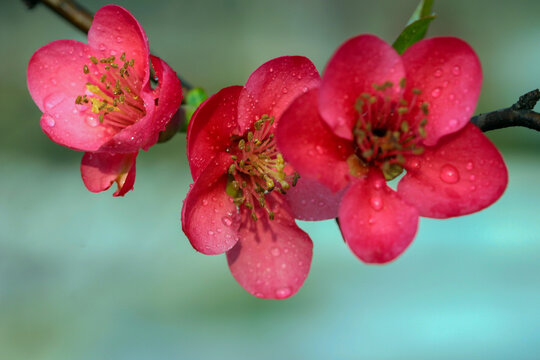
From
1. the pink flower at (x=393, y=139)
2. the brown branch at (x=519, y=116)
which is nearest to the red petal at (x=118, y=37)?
the pink flower at (x=393, y=139)

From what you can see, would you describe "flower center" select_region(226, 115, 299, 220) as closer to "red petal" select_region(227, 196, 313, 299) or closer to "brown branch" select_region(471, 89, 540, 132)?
"red petal" select_region(227, 196, 313, 299)

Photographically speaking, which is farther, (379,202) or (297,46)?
(297,46)

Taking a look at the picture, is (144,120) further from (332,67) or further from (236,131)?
(332,67)

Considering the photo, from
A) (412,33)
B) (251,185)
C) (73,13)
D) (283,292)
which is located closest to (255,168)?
(251,185)

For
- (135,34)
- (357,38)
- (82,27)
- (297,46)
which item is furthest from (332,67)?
(297,46)

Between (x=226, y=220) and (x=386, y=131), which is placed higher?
(x=386, y=131)

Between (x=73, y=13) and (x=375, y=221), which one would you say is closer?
(x=375, y=221)

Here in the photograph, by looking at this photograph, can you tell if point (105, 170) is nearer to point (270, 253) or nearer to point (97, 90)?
point (97, 90)

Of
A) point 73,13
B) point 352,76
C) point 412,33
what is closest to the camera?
point 352,76
